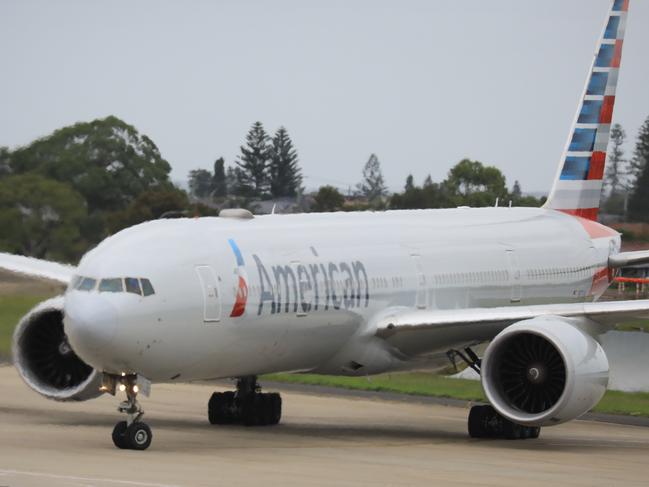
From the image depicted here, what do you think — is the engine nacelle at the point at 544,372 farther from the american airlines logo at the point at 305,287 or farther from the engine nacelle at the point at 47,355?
the engine nacelle at the point at 47,355

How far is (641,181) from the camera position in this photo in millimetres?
60219

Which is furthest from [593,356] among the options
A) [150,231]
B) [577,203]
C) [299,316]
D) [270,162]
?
[270,162]

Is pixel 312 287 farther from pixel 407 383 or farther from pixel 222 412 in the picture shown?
pixel 407 383

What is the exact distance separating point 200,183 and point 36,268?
204ft

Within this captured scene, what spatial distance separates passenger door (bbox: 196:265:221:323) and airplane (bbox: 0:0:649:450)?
0.9 inches

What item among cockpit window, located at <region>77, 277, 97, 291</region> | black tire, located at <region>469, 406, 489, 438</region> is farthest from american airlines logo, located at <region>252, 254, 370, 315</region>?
cockpit window, located at <region>77, 277, 97, 291</region>

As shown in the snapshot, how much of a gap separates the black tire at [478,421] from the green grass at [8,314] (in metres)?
15.0

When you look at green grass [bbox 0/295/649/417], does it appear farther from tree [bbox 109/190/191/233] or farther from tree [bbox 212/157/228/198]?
tree [bbox 212/157/228/198]

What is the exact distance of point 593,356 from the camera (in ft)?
90.6

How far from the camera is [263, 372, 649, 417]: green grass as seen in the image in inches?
1437

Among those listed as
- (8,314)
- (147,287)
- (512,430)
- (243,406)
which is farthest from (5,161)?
(147,287)

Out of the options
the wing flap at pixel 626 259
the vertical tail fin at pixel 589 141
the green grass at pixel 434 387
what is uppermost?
the vertical tail fin at pixel 589 141

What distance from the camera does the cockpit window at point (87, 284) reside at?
2462 centimetres

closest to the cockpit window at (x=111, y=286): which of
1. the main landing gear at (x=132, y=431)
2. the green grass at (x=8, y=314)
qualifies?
the main landing gear at (x=132, y=431)
